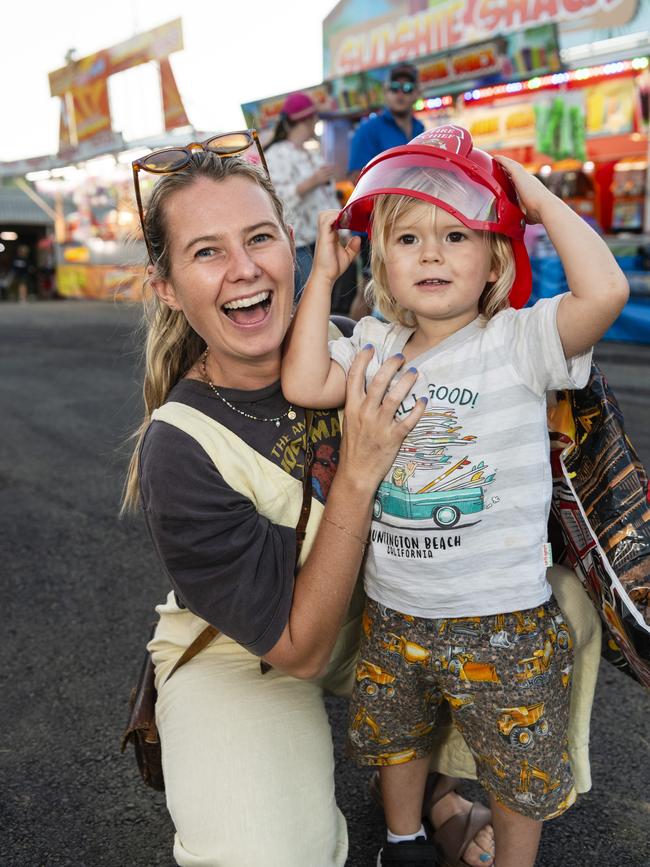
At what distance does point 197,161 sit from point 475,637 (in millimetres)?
1136

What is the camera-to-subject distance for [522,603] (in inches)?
60.4

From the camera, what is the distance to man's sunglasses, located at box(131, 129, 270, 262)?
1747 millimetres

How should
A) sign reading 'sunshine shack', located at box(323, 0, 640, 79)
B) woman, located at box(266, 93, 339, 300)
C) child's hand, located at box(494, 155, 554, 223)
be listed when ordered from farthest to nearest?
sign reading 'sunshine shack', located at box(323, 0, 640, 79), woman, located at box(266, 93, 339, 300), child's hand, located at box(494, 155, 554, 223)

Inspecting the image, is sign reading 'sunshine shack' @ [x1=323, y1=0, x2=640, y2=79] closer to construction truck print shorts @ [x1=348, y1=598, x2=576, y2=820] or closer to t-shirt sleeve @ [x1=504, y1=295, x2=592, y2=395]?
t-shirt sleeve @ [x1=504, y1=295, x2=592, y2=395]

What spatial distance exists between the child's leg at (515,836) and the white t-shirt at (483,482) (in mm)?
415

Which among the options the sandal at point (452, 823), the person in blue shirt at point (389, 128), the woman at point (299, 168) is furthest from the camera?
the person in blue shirt at point (389, 128)

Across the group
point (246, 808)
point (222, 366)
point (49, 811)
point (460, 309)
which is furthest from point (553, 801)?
point (49, 811)

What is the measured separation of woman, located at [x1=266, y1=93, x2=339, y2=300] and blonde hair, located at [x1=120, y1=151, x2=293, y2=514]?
3399mm

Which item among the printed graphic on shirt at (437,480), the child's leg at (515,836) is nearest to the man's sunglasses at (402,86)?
the printed graphic on shirt at (437,480)

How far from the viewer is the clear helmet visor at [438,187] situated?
1513 mm

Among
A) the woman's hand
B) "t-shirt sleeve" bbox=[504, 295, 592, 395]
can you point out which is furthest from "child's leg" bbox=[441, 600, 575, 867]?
"t-shirt sleeve" bbox=[504, 295, 592, 395]

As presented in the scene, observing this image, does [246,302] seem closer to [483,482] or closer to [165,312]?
[165,312]

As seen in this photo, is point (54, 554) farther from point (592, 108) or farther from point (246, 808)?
point (592, 108)

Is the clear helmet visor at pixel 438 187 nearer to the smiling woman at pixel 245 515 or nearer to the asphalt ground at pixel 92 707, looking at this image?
the smiling woman at pixel 245 515
